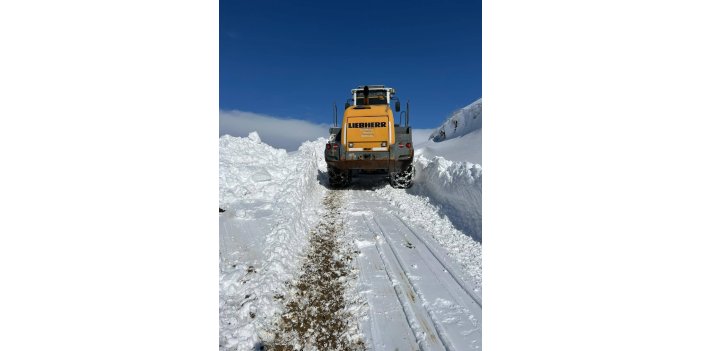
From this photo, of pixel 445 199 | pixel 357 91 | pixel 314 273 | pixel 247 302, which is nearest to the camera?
pixel 247 302

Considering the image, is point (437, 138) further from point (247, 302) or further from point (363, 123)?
point (247, 302)

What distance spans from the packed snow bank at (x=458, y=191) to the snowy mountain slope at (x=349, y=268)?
0.03 meters

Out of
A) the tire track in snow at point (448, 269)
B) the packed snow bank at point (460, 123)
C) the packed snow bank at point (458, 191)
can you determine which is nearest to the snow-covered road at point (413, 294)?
the tire track in snow at point (448, 269)

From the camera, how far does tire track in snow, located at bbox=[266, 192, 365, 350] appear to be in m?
2.65

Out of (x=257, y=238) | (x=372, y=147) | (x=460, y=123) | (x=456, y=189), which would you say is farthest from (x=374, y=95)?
(x=460, y=123)

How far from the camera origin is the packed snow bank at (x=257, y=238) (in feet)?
9.70

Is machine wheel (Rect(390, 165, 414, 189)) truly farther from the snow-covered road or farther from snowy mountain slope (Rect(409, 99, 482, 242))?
the snow-covered road

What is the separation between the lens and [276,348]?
2.62m

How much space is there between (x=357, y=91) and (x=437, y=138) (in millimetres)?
30560

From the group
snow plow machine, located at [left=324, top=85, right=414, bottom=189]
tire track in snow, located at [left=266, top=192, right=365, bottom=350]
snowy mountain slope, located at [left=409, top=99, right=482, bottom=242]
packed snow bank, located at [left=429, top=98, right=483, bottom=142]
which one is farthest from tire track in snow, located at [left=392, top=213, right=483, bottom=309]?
packed snow bank, located at [left=429, top=98, right=483, bottom=142]

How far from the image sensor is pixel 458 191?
21.6ft

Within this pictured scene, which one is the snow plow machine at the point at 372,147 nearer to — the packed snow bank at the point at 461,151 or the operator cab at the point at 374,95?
the operator cab at the point at 374,95
